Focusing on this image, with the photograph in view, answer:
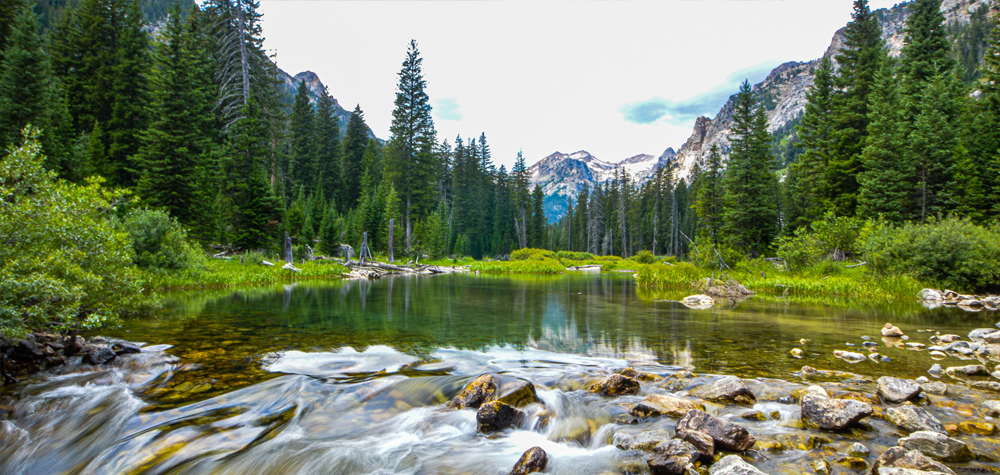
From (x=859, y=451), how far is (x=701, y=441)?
1.57 meters

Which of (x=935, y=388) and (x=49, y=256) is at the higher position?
(x=49, y=256)

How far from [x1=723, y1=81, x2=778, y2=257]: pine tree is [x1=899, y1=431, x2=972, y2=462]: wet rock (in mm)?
31893

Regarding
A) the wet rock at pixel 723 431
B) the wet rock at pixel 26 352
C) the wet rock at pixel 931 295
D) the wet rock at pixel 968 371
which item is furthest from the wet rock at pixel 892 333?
the wet rock at pixel 26 352

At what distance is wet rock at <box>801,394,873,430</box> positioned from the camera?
4.71 m

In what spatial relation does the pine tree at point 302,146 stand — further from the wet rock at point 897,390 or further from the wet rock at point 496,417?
the wet rock at point 897,390

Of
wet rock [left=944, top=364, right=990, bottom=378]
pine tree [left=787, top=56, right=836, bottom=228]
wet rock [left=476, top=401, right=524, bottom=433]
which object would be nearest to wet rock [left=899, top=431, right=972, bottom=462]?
wet rock [left=944, top=364, right=990, bottom=378]

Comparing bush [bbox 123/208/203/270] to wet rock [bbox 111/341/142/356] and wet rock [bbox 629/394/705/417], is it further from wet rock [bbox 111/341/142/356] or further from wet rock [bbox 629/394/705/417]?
wet rock [bbox 629/394/705/417]

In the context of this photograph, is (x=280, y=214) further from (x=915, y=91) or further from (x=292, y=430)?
(x=915, y=91)

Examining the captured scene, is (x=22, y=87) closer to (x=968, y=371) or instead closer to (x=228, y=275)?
(x=228, y=275)

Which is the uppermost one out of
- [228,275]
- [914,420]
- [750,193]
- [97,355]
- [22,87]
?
[22,87]

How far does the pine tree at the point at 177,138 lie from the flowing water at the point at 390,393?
18.5 meters

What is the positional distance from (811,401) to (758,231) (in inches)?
1326

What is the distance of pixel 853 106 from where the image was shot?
110 ft

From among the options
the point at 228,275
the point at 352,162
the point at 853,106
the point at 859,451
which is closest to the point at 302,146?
the point at 352,162
